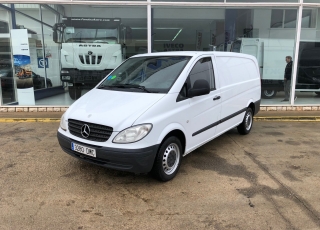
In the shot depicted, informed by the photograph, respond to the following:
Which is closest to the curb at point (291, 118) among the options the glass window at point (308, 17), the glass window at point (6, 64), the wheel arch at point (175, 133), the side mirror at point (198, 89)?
the glass window at point (308, 17)

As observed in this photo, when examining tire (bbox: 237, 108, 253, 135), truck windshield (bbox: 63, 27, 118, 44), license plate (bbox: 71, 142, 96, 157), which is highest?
truck windshield (bbox: 63, 27, 118, 44)

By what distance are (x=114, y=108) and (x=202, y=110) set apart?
141 centimetres

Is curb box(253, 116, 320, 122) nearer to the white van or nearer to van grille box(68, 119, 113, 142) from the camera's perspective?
the white van

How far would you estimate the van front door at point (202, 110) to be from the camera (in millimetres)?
3912

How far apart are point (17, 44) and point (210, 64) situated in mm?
6715

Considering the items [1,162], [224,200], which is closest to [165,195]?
[224,200]

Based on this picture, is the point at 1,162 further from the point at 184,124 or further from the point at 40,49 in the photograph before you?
the point at 40,49

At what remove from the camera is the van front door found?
12.8ft

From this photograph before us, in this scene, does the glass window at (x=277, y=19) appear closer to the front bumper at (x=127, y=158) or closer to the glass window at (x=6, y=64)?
the front bumper at (x=127, y=158)

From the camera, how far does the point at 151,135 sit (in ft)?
10.6

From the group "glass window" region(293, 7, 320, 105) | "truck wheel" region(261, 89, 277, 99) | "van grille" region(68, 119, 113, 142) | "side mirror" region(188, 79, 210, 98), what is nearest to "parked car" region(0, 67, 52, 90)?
"van grille" region(68, 119, 113, 142)

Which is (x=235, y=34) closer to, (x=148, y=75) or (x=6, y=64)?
(x=148, y=75)

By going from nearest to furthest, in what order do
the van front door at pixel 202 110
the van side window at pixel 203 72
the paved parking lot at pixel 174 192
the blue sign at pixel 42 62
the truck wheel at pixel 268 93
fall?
the paved parking lot at pixel 174 192, the van front door at pixel 202 110, the van side window at pixel 203 72, the blue sign at pixel 42 62, the truck wheel at pixel 268 93

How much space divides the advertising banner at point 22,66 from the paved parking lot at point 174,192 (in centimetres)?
396
